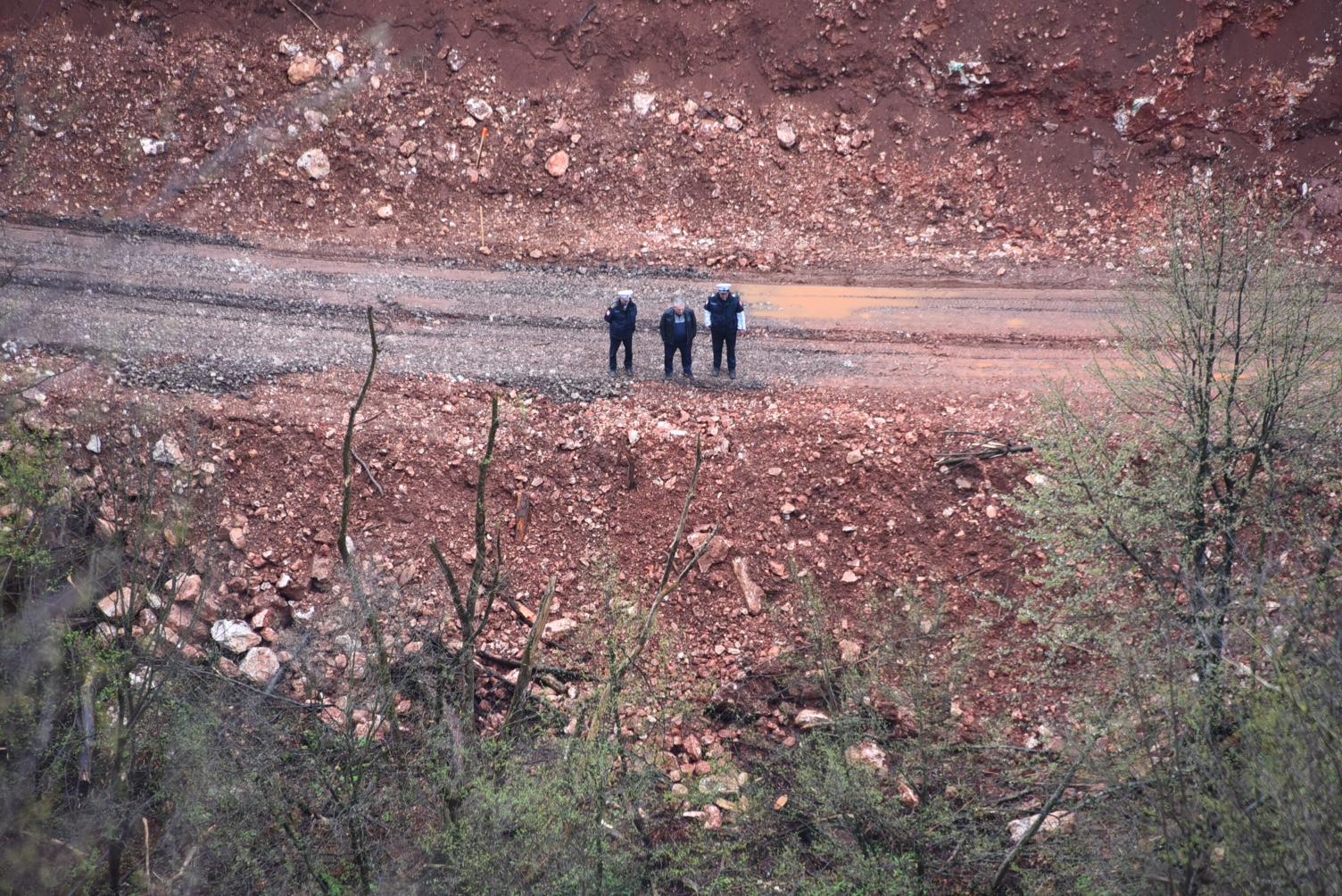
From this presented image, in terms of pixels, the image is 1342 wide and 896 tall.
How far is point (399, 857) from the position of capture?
12.6 meters

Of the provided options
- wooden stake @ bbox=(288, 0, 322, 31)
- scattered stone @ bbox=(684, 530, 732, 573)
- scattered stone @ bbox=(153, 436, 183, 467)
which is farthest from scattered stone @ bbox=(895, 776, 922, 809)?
wooden stake @ bbox=(288, 0, 322, 31)

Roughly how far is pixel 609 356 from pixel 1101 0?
36.4ft

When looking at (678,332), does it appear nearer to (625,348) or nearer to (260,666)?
(625,348)

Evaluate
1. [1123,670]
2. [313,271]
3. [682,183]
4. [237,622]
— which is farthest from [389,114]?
[1123,670]

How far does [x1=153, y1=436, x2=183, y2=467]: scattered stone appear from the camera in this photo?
15727 millimetres

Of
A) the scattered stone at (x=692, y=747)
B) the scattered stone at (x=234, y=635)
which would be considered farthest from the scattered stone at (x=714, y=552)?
the scattered stone at (x=234, y=635)

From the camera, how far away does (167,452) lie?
15.8 meters

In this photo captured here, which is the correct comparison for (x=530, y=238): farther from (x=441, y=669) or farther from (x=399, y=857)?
(x=399, y=857)

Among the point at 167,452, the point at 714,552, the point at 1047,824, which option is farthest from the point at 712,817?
the point at 167,452

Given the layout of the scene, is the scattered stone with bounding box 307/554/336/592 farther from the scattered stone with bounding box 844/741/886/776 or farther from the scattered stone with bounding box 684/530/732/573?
the scattered stone with bounding box 844/741/886/776

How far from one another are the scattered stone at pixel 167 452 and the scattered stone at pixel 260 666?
3048mm

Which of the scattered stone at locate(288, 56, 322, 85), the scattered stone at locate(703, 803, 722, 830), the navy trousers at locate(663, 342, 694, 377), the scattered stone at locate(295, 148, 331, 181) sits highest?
the scattered stone at locate(288, 56, 322, 85)

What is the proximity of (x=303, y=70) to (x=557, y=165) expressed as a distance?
4.98 metres

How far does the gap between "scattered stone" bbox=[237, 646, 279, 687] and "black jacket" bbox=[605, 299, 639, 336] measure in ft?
21.9
